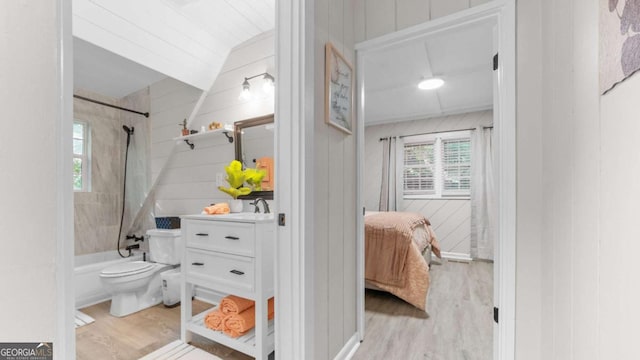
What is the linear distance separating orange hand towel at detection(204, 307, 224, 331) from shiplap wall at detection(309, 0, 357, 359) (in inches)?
30.8

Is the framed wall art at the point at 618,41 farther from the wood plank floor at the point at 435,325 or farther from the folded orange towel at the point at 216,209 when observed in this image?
the folded orange towel at the point at 216,209

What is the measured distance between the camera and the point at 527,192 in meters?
1.36

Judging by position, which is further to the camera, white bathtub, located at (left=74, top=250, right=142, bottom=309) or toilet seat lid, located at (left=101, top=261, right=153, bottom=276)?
white bathtub, located at (left=74, top=250, right=142, bottom=309)

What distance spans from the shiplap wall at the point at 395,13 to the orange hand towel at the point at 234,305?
199 cm

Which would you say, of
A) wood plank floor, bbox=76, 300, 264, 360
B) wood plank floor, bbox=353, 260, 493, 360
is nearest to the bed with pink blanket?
wood plank floor, bbox=353, 260, 493, 360

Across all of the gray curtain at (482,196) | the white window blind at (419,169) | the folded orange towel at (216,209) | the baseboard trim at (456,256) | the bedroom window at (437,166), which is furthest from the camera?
the white window blind at (419,169)

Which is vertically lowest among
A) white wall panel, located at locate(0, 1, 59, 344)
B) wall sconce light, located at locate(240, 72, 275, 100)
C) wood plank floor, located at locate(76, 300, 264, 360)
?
wood plank floor, located at locate(76, 300, 264, 360)

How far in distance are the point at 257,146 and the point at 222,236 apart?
1054 mm

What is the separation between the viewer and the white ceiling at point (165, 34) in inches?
81.7

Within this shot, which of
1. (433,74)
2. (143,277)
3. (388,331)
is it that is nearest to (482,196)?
(433,74)

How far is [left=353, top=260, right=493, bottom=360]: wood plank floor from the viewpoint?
1788mm

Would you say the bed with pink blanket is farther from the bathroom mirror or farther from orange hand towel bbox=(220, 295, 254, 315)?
orange hand towel bbox=(220, 295, 254, 315)

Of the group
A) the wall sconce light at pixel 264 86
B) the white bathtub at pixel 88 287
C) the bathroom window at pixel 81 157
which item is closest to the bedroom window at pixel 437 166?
the wall sconce light at pixel 264 86

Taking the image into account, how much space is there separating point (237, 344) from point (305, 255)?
3.05 feet
